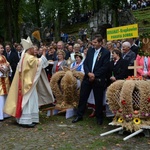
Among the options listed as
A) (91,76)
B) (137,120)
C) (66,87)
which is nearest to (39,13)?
(66,87)

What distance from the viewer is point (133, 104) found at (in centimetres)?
667

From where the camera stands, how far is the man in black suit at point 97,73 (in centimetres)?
753

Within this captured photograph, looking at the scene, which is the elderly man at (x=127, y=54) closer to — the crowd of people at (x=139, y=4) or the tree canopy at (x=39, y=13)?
the tree canopy at (x=39, y=13)

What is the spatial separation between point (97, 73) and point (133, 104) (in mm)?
1253

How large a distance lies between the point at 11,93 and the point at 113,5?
19533 mm

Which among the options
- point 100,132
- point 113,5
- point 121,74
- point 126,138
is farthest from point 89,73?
point 113,5

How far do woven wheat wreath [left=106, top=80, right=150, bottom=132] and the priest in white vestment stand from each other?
2.07 metres

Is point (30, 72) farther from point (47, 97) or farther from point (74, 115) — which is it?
point (74, 115)

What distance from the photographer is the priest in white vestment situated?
7.62 m

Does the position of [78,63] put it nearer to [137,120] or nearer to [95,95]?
[95,95]

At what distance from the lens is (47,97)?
8.30 metres

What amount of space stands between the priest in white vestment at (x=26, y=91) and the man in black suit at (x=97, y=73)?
1.13 metres

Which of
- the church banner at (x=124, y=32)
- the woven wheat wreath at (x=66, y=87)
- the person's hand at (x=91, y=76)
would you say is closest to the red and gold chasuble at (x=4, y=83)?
the woven wheat wreath at (x=66, y=87)

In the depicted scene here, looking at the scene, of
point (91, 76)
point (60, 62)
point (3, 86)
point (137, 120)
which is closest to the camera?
point (137, 120)
